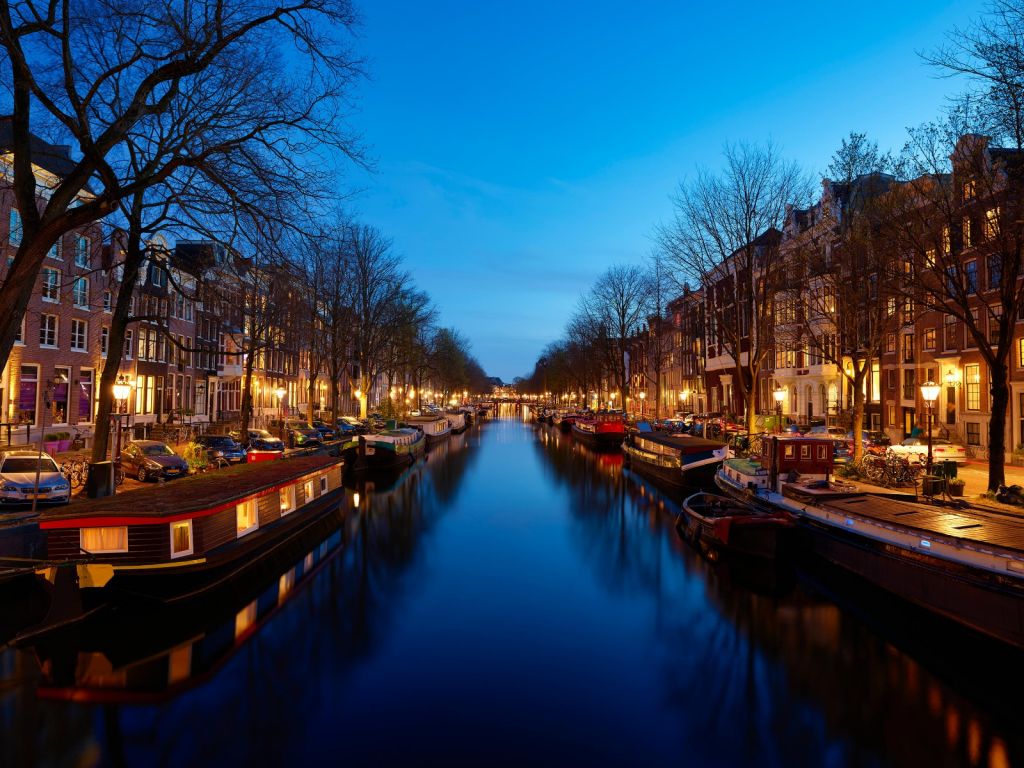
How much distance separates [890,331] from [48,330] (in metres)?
45.2

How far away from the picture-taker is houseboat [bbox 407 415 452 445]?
204 ft

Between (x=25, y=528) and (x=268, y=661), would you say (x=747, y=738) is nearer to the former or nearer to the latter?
(x=268, y=661)

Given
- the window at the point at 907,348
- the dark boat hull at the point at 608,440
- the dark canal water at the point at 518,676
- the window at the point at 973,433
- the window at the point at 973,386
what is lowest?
the dark canal water at the point at 518,676

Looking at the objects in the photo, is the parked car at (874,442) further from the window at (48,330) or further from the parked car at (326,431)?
the window at (48,330)

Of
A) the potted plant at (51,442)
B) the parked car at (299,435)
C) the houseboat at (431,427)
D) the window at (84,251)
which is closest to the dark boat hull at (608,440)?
the houseboat at (431,427)

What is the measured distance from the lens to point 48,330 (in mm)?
37000

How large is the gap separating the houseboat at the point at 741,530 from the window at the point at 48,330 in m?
36.5

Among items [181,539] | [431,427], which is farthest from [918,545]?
[431,427]

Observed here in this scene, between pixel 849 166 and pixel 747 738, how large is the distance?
26.2 m

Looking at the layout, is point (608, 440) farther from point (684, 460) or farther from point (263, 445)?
point (263, 445)

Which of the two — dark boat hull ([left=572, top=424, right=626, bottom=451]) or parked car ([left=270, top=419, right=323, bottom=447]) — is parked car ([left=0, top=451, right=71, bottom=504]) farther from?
dark boat hull ([left=572, top=424, right=626, bottom=451])

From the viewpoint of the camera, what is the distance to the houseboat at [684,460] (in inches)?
1303

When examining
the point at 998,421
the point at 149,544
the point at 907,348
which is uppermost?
the point at 907,348

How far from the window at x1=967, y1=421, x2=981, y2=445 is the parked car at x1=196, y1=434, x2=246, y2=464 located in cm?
3976
